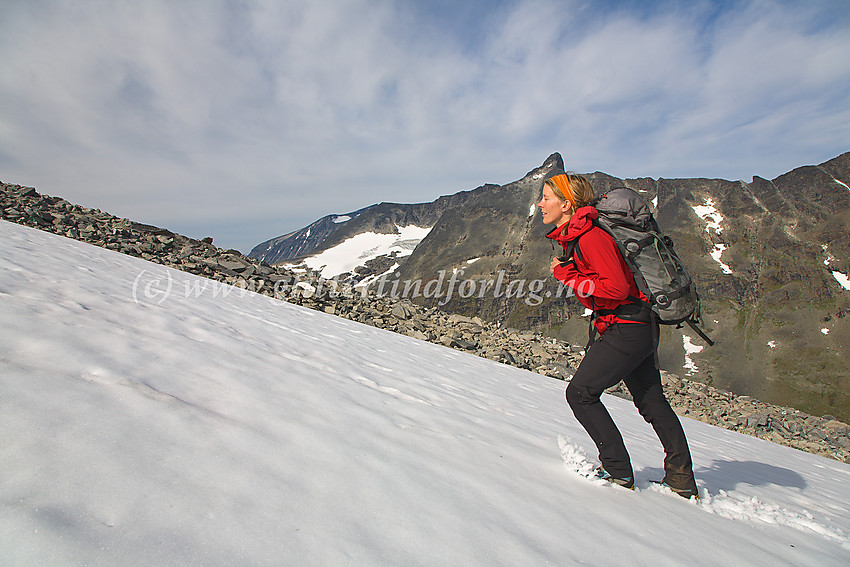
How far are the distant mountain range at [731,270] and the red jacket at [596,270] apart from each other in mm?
82090

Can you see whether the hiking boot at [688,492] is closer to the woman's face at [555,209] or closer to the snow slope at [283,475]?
the snow slope at [283,475]

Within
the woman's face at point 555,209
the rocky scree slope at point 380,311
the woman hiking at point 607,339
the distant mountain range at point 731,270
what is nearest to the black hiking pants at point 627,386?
the woman hiking at point 607,339

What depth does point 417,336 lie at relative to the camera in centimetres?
1490

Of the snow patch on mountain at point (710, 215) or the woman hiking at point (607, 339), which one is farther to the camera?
the snow patch on mountain at point (710, 215)

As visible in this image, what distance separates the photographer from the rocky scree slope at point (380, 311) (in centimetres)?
1505

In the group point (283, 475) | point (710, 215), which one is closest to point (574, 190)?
point (283, 475)

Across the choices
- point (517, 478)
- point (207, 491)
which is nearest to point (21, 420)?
point (207, 491)

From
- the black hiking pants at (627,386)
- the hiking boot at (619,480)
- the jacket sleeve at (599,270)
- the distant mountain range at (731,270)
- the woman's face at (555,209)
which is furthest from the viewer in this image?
the distant mountain range at (731,270)

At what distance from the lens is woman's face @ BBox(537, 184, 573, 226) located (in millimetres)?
3557

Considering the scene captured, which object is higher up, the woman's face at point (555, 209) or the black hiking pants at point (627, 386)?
the woman's face at point (555, 209)

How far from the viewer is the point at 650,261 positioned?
3.31 m

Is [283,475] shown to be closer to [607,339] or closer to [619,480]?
[607,339]

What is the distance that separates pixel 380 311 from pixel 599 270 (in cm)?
1394

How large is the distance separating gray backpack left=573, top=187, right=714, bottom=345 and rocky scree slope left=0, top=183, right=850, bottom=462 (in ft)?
37.7
